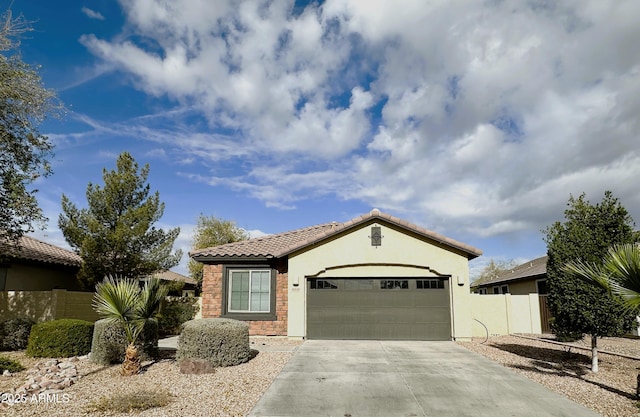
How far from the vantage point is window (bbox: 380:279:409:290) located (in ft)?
47.9

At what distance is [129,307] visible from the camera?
29.4 feet

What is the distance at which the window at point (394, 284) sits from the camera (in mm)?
14594

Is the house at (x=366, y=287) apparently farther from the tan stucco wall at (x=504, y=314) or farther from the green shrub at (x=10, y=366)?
the green shrub at (x=10, y=366)

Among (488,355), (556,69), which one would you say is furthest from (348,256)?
(556,69)

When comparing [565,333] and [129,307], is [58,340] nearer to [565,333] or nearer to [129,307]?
[129,307]

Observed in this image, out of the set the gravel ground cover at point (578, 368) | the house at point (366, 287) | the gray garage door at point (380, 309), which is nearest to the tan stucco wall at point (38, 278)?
the house at point (366, 287)

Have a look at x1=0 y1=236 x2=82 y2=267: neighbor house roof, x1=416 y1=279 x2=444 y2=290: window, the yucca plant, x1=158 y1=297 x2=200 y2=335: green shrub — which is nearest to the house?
x1=416 y1=279 x2=444 y2=290: window

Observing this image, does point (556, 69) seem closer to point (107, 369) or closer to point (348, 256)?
point (348, 256)

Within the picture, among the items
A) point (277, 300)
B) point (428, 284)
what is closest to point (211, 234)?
point (277, 300)

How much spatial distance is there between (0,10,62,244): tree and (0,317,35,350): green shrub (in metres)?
2.67

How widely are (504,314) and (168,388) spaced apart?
14.3m

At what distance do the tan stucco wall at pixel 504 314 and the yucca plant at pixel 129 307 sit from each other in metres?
12.3

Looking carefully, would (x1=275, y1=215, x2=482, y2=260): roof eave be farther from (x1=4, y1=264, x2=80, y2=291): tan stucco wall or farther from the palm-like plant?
(x1=4, y1=264, x2=80, y2=291): tan stucco wall

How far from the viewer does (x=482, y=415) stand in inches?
248
